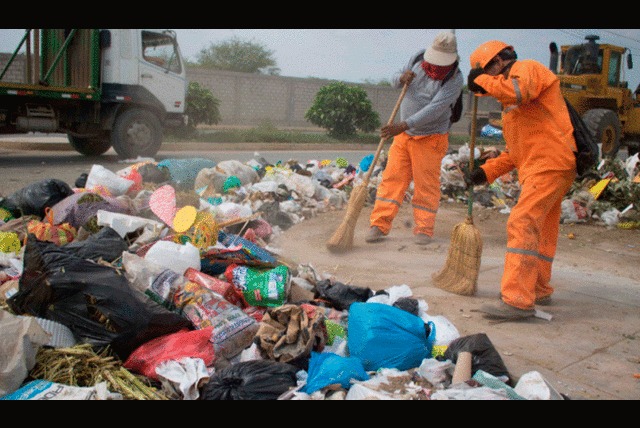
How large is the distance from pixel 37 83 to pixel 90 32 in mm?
1200

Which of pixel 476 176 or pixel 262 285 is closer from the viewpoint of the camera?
pixel 262 285

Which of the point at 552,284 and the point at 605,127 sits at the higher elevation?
the point at 605,127

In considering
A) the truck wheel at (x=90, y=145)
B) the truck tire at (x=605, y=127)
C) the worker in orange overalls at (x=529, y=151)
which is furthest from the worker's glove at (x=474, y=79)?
the truck tire at (x=605, y=127)

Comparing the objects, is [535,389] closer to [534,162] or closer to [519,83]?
[534,162]

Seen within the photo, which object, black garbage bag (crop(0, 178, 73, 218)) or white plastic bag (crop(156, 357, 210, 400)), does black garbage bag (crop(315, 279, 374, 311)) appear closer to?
white plastic bag (crop(156, 357, 210, 400))

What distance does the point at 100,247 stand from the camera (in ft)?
11.4

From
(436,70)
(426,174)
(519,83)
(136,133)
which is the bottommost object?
(426,174)

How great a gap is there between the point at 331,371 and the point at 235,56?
32912mm

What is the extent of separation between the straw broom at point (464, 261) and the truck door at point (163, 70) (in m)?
7.27

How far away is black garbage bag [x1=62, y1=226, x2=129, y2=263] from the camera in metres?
3.39

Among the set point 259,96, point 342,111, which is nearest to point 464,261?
point 342,111

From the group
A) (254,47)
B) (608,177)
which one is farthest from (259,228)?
(254,47)

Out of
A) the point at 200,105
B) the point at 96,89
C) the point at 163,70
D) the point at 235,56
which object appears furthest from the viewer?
the point at 235,56

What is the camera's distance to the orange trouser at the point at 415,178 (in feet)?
15.5
